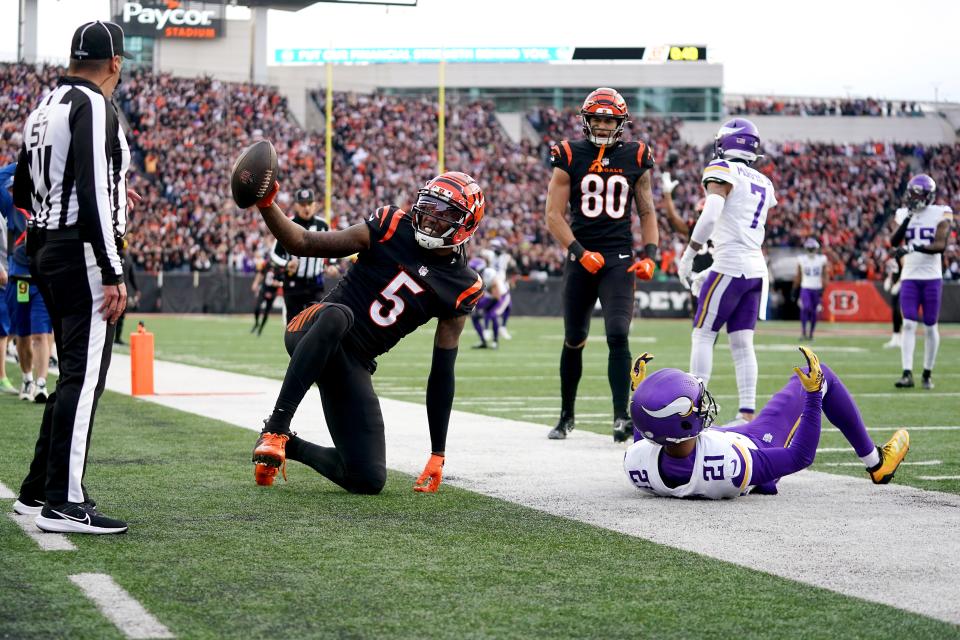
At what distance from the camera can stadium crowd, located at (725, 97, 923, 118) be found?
51.3 metres

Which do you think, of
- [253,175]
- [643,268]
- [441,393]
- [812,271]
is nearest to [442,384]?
[441,393]

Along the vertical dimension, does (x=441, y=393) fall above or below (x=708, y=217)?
below

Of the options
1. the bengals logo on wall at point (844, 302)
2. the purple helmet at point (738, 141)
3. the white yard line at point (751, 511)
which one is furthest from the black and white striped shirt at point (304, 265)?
the bengals logo on wall at point (844, 302)

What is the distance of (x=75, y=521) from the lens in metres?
4.42

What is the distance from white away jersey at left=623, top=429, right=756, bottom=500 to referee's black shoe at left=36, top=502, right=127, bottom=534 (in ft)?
6.83

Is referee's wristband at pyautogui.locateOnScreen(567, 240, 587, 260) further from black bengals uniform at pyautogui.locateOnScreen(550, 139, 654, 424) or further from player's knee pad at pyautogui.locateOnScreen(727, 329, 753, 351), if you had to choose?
player's knee pad at pyautogui.locateOnScreen(727, 329, 753, 351)

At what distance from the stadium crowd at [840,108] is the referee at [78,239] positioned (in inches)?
1922

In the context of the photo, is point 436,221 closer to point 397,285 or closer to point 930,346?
point 397,285

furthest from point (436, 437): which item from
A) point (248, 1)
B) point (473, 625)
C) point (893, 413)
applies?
point (248, 1)

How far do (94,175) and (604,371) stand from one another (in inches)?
402

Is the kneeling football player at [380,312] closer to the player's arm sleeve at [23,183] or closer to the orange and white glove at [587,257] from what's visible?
the player's arm sleeve at [23,183]

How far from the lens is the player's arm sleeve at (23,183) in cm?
464

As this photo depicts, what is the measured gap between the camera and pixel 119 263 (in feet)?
14.8

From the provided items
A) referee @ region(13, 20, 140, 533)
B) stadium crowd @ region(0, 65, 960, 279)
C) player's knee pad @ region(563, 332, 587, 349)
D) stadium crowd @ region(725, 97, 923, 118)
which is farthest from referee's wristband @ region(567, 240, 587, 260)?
stadium crowd @ region(725, 97, 923, 118)
